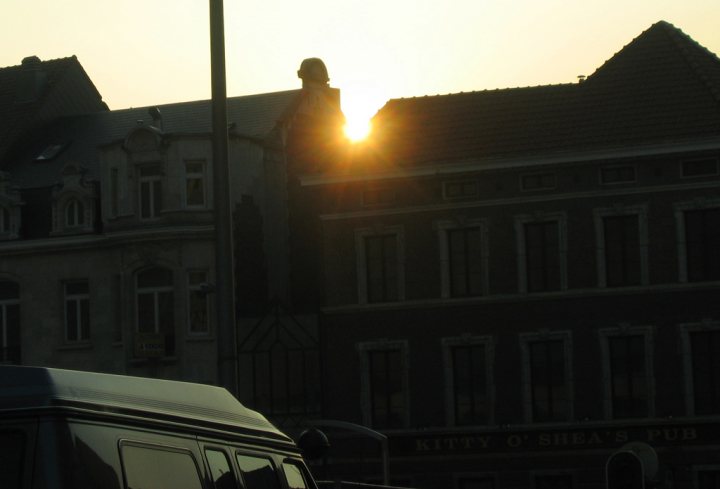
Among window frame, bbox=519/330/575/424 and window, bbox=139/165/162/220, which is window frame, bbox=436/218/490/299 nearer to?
window frame, bbox=519/330/575/424

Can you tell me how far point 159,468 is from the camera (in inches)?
214

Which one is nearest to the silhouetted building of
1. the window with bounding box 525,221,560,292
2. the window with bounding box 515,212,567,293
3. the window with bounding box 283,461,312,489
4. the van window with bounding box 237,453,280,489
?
the window with bounding box 515,212,567,293

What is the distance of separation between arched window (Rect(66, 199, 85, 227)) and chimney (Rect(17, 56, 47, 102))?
8451 mm

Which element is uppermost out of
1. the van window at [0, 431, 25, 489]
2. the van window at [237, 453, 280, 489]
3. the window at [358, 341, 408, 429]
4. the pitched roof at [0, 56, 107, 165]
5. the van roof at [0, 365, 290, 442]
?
the pitched roof at [0, 56, 107, 165]

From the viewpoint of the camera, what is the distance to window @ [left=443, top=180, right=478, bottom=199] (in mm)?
31219

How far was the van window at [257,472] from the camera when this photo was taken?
6.50 metres

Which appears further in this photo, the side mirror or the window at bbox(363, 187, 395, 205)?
the window at bbox(363, 187, 395, 205)

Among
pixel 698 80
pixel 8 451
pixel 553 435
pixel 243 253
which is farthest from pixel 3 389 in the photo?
pixel 243 253

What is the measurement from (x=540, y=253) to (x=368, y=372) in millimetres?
5727

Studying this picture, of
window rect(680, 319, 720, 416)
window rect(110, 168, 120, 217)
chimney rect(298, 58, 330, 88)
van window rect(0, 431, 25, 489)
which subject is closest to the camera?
van window rect(0, 431, 25, 489)

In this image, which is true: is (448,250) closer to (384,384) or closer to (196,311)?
(384,384)

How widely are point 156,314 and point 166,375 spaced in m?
1.89

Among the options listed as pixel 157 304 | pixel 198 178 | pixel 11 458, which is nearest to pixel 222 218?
pixel 11 458

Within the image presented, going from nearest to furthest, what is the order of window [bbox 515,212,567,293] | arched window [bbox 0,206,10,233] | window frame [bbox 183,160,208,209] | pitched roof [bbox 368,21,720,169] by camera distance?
pitched roof [bbox 368,21,720,169] < window [bbox 515,212,567,293] < window frame [bbox 183,160,208,209] < arched window [bbox 0,206,10,233]
